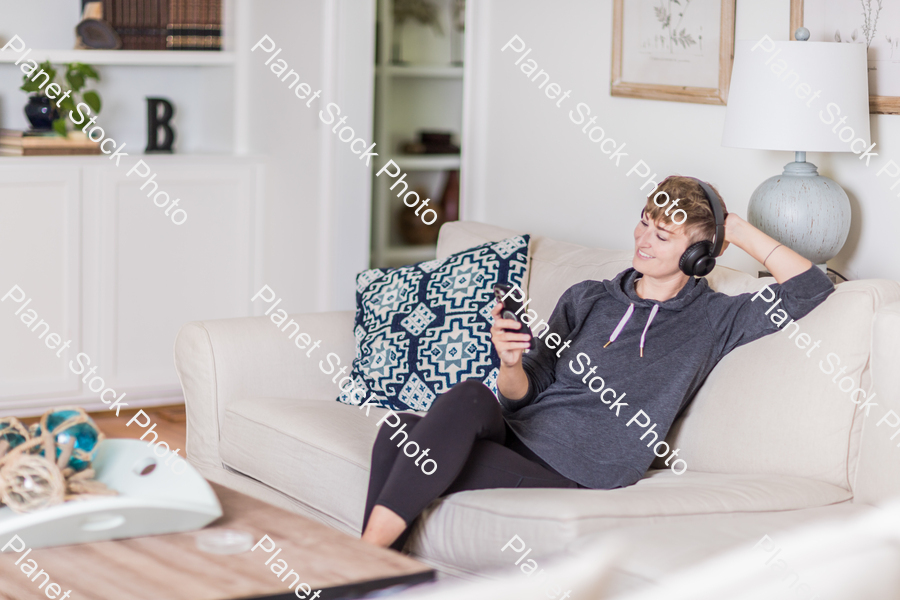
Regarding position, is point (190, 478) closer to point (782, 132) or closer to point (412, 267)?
point (412, 267)

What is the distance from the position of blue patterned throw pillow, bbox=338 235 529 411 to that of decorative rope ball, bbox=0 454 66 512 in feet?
3.52

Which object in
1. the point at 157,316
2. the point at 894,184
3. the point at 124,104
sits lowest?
the point at 157,316

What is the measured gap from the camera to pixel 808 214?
84.6 inches

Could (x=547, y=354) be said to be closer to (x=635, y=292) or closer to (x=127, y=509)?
(x=635, y=292)

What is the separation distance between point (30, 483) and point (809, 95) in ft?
5.16

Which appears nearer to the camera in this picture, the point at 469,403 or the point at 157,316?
the point at 469,403

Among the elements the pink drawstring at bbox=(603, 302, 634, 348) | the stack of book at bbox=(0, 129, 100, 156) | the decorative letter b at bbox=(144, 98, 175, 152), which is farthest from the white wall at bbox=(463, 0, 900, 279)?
the stack of book at bbox=(0, 129, 100, 156)

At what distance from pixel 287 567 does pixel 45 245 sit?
2.61 m

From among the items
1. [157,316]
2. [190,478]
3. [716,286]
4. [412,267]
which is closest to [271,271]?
[157,316]

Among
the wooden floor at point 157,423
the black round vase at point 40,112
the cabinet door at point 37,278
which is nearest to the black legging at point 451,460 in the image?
the wooden floor at point 157,423

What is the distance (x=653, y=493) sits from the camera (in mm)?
1777

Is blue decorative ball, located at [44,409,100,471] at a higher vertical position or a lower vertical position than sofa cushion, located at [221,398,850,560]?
higher

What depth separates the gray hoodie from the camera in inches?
77.9

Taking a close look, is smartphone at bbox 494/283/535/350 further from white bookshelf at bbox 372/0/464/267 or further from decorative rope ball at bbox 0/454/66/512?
white bookshelf at bbox 372/0/464/267
